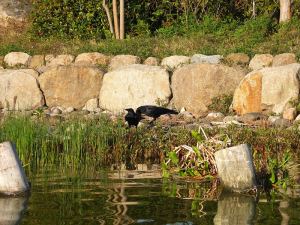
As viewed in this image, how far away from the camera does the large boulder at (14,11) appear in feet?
54.5

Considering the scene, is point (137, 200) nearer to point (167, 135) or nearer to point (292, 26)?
point (167, 135)

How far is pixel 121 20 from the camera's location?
14.9m

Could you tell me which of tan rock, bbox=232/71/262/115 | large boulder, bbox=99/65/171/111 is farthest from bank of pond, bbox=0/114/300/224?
large boulder, bbox=99/65/171/111

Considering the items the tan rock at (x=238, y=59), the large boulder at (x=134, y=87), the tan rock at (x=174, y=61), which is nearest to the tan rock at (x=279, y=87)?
the tan rock at (x=238, y=59)

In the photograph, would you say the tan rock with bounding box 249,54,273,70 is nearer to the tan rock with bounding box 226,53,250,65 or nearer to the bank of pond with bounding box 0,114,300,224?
the tan rock with bounding box 226,53,250,65


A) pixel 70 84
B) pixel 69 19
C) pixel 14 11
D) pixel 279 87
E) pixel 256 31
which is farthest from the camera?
pixel 14 11

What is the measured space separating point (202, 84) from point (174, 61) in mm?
1564

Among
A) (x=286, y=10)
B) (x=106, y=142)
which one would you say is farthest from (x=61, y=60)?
(x=286, y=10)

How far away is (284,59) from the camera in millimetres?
11297

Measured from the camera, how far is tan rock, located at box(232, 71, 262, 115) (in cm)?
1041

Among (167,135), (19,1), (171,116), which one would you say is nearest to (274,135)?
(167,135)

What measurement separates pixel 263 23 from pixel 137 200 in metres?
11.1

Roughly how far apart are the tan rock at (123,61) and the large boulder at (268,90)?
9.89 ft

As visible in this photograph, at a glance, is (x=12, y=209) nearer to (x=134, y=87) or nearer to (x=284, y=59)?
(x=134, y=87)
